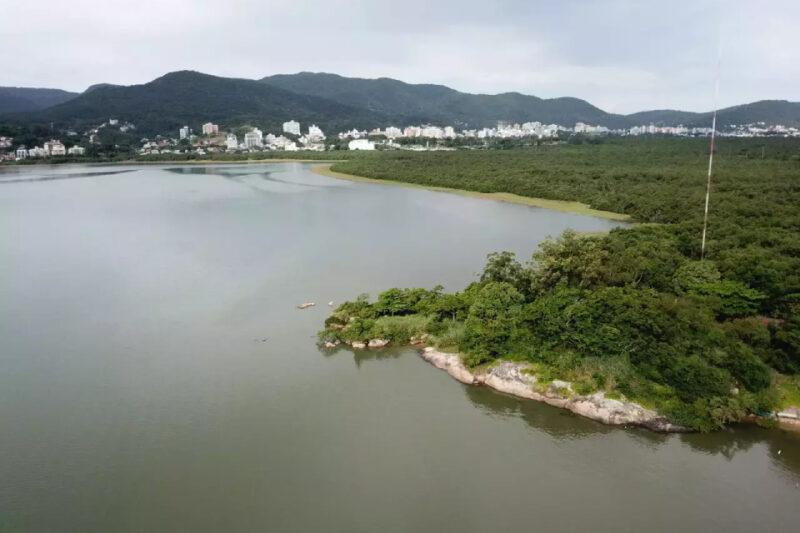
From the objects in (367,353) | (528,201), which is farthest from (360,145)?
(367,353)

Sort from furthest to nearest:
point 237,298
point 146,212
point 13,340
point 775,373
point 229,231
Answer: point 146,212 < point 229,231 < point 237,298 < point 13,340 < point 775,373

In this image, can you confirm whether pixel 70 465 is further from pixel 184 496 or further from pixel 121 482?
pixel 184 496

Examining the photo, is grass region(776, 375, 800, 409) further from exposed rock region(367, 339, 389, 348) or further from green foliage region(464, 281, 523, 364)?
exposed rock region(367, 339, 389, 348)

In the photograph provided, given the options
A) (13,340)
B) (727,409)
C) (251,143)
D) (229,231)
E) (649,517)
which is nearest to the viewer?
(649,517)

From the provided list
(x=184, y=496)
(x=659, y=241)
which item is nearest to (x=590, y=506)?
(x=184, y=496)

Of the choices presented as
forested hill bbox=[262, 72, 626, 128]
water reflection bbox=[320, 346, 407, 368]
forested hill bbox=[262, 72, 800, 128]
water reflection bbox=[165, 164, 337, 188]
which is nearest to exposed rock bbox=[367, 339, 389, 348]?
water reflection bbox=[320, 346, 407, 368]

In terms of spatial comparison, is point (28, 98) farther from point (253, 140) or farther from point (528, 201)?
point (528, 201)
